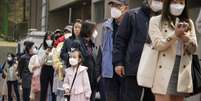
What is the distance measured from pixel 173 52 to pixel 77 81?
3871 mm

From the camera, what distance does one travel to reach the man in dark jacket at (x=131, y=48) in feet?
23.2

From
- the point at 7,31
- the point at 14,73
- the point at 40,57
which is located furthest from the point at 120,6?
the point at 7,31

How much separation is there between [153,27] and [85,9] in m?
21.4

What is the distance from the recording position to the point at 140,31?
715 cm

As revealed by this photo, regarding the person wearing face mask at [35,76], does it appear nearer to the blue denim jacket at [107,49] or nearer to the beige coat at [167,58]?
the blue denim jacket at [107,49]

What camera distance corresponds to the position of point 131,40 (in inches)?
283

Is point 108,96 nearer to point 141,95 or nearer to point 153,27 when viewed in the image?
point 141,95

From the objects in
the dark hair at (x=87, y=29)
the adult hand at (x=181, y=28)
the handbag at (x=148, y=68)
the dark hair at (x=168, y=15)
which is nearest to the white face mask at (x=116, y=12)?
the dark hair at (x=87, y=29)

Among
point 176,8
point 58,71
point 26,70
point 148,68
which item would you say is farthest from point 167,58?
point 26,70

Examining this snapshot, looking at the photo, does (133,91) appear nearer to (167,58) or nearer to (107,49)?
(167,58)

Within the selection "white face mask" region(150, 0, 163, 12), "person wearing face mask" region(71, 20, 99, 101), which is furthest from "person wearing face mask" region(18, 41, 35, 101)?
"white face mask" region(150, 0, 163, 12)

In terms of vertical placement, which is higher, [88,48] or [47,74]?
[88,48]

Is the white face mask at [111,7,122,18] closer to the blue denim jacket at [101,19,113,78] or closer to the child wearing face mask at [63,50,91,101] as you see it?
the blue denim jacket at [101,19,113,78]

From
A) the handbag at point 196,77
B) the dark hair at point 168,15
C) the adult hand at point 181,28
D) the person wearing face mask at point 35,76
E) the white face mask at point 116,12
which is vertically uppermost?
the white face mask at point 116,12
